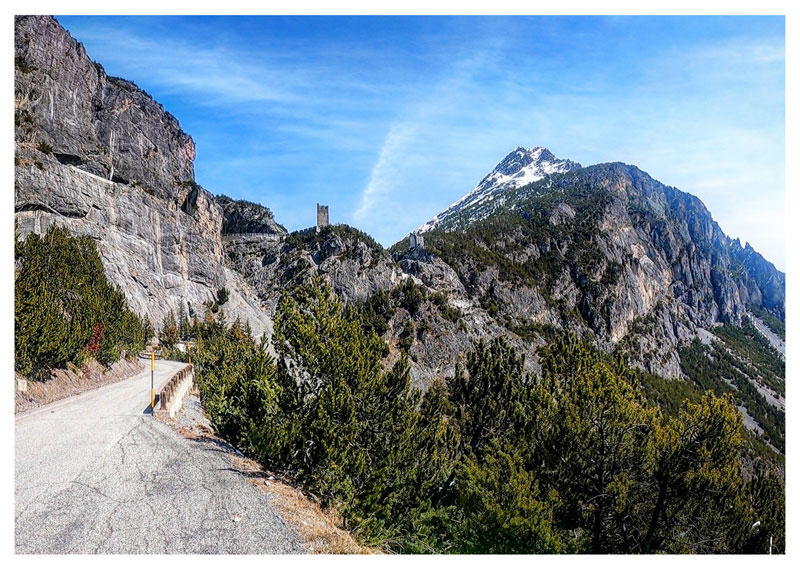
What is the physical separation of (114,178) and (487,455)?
77.8 meters

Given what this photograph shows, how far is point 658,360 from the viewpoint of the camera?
15488 centimetres

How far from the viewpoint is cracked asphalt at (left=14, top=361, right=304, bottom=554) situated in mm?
7242

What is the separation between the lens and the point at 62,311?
91.7 feet

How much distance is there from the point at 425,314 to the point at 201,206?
163ft

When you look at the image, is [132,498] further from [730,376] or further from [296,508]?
[730,376]

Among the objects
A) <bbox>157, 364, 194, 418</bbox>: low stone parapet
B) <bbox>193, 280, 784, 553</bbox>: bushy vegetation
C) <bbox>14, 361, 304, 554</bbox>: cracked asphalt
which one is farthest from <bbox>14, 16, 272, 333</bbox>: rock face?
<bbox>193, 280, 784, 553</bbox>: bushy vegetation

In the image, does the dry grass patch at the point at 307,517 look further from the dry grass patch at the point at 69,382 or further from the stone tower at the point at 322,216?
the stone tower at the point at 322,216

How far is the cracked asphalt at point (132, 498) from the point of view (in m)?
7.24

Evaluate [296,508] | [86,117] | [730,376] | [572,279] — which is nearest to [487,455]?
[296,508]

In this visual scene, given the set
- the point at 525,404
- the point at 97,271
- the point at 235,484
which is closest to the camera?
the point at 235,484

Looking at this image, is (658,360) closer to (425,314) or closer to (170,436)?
(425,314)

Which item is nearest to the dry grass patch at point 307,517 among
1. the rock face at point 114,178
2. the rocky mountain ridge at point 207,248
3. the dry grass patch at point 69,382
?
the dry grass patch at point 69,382

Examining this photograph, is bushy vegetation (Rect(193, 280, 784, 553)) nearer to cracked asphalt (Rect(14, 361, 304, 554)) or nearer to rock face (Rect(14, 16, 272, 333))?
cracked asphalt (Rect(14, 361, 304, 554))

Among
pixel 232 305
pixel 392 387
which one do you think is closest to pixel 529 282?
pixel 232 305
